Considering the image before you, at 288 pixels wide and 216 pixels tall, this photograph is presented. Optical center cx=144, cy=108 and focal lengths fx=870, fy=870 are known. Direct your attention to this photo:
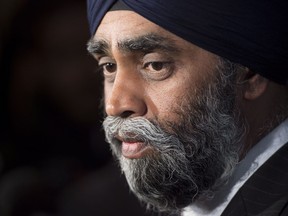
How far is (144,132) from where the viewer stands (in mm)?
2596

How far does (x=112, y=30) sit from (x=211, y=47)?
1.02 ft

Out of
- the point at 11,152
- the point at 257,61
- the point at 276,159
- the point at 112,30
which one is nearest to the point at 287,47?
the point at 257,61

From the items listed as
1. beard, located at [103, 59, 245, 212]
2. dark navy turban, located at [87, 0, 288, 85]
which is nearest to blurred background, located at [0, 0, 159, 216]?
beard, located at [103, 59, 245, 212]

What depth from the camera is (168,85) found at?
2641 mm

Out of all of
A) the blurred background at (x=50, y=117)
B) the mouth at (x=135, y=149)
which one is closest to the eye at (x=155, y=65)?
the mouth at (x=135, y=149)

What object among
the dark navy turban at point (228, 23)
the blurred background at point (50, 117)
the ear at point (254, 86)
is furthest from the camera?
the blurred background at point (50, 117)

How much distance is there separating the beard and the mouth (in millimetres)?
14

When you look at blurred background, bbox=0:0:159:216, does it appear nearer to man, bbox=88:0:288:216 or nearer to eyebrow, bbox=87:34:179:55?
man, bbox=88:0:288:216

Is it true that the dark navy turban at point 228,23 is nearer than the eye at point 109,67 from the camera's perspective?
Yes

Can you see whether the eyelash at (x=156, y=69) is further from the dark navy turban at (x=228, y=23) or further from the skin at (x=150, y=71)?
the dark navy turban at (x=228, y=23)

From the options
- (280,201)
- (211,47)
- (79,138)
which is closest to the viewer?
(280,201)

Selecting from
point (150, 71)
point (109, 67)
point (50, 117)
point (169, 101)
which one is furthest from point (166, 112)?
point (50, 117)

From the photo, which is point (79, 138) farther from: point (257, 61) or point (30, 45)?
point (257, 61)

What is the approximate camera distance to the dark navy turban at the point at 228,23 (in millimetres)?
2582
